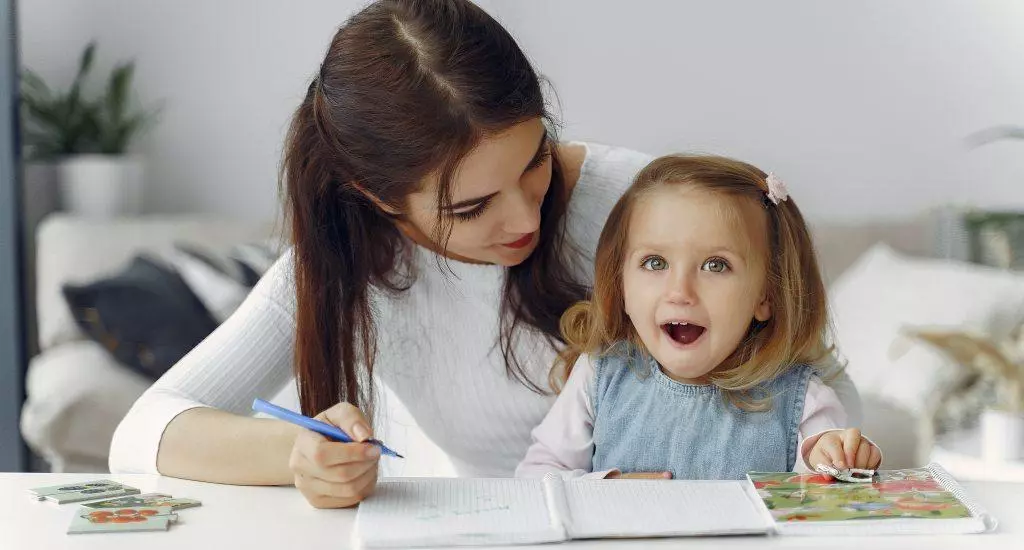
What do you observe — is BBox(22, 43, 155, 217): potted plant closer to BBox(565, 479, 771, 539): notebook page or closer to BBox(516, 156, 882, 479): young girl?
BBox(516, 156, 882, 479): young girl

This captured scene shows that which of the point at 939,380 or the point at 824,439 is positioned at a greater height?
the point at 824,439

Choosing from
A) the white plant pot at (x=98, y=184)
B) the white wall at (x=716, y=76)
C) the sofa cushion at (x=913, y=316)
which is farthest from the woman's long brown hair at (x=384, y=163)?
the white plant pot at (x=98, y=184)

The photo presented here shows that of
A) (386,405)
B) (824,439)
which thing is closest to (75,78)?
(386,405)

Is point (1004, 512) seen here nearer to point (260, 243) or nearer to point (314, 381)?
point (314, 381)

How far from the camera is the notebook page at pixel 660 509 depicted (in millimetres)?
908

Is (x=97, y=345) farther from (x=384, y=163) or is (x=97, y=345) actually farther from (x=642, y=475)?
(x=642, y=475)

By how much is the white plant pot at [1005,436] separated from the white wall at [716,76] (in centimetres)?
117

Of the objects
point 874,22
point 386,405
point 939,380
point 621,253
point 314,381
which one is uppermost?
point 874,22

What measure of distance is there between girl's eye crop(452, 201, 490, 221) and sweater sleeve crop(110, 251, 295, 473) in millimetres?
273

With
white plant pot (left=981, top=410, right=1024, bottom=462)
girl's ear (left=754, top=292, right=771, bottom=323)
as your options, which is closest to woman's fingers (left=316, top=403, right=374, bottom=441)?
girl's ear (left=754, top=292, right=771, bottom=323)

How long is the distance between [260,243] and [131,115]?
76 cm

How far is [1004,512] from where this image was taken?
3.22 feet

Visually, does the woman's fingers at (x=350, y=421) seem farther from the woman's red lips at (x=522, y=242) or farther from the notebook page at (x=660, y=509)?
the woman's red lips at (x=522, y=242)

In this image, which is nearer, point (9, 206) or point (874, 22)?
point (9, 206)
